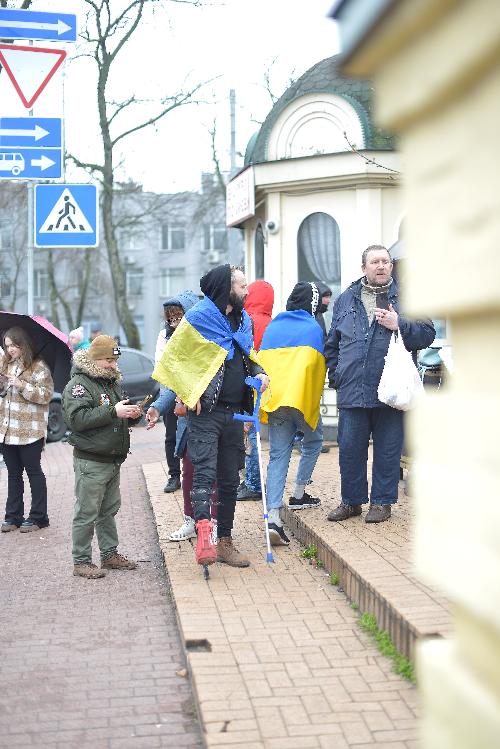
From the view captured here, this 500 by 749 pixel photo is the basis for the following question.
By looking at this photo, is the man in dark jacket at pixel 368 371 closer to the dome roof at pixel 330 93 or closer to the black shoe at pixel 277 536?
the black shoe at pixel 277 536

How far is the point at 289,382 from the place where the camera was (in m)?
7.51

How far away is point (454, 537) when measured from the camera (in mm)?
1818

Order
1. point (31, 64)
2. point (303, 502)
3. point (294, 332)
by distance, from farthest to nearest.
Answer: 1. point (31, 64)
2. point (303, 502)
3. point (294, 332)

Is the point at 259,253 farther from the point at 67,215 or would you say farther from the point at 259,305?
the point at 259,305

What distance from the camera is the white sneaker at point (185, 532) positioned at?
777cm

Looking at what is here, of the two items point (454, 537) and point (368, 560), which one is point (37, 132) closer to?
point (368, 560)

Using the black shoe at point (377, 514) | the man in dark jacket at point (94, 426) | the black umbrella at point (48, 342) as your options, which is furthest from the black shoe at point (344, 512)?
the black umbrella at point (48, 342)

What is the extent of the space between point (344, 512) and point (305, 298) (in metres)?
1.61

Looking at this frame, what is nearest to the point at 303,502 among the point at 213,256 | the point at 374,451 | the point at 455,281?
the point at 374,451

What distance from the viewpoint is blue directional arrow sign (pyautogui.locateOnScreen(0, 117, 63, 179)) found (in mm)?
11164

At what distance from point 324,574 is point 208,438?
3.87ft

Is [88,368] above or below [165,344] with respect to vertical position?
below

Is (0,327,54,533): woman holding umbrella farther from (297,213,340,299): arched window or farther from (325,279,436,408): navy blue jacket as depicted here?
(297,213,340,299): arched window

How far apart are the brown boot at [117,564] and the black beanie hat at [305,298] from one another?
2.21 meters
